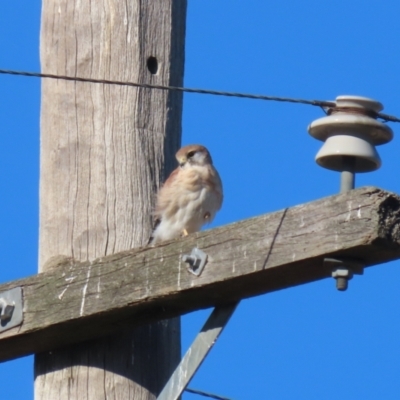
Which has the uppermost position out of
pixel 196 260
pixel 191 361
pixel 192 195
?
pixel 192 195

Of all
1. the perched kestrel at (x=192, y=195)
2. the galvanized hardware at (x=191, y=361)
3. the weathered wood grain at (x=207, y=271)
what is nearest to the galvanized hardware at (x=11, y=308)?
the weathered wood grain at (x=207, y=271)

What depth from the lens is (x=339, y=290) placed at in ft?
13.9

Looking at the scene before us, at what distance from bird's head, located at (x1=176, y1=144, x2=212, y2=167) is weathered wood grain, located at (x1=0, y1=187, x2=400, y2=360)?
4.75 ft

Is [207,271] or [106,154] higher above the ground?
[106,154]

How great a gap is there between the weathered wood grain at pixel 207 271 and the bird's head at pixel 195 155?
1447mm

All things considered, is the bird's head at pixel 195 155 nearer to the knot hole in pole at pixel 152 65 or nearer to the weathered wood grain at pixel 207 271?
the knot hole in pole at pixel 152 65

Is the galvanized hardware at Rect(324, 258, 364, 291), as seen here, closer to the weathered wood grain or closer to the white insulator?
the weathered wood grain

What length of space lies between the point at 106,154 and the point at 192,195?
4.32 ft

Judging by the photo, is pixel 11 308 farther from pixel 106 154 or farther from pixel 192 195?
pixel 192 195

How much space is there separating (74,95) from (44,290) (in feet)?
2.93

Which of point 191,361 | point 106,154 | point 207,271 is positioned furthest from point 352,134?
point 106,154

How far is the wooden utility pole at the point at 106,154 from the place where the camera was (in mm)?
5000

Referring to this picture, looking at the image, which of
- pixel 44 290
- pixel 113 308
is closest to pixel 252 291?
pixel 113 308

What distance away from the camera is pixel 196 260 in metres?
Answer: 4.59
